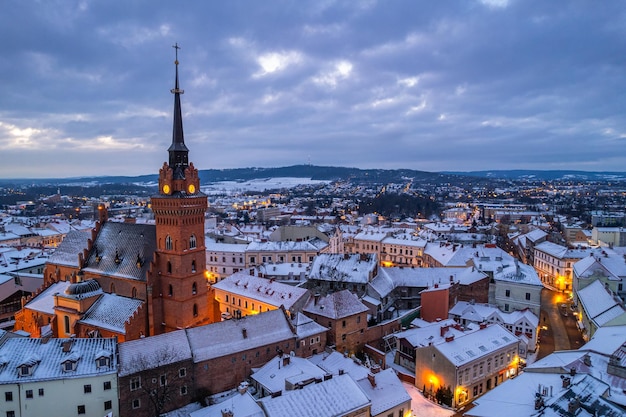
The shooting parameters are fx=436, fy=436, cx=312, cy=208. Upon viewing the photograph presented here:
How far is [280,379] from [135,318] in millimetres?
20265

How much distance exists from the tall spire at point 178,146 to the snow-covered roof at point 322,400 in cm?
3023

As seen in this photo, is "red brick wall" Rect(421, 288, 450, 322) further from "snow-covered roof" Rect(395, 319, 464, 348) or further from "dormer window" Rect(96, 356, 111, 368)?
"dormer window" Rect(96, 356, 111, 368)

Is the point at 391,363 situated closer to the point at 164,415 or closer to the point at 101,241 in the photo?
the point at 164,415

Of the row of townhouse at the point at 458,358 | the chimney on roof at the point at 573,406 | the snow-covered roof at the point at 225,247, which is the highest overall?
the chimney on roof at the point at 573,406

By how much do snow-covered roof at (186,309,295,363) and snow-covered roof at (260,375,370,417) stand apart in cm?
1103

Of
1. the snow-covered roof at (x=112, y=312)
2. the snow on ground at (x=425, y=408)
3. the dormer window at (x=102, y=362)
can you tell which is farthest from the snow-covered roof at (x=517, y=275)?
the dormer window at (x=102, y=362)

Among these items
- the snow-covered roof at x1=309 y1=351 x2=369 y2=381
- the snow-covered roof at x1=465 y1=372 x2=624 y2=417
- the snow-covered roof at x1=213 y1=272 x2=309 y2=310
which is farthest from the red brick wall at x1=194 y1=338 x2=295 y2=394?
the snow-covered roof at x1=465 y1=372 x2=624 y2=417

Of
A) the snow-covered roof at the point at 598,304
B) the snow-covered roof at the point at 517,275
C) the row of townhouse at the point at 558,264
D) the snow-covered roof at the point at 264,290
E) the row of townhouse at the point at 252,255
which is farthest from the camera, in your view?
the row of townhouse at the point at 252,255

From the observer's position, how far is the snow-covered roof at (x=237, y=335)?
45312 mm

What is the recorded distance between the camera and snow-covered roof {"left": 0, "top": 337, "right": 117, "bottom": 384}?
38.2 m

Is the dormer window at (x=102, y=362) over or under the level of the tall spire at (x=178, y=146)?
under

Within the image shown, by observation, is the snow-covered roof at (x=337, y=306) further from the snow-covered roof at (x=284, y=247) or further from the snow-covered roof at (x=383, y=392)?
the snow-covered roof at (x=284, y=247)

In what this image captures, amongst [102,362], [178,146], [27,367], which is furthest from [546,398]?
[178,146]

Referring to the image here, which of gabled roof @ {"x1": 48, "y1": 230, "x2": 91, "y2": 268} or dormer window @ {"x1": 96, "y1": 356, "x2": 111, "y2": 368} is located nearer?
dormer window @ {"x1": 96, "y1": 356, "x2": 111, "y2": 368}
